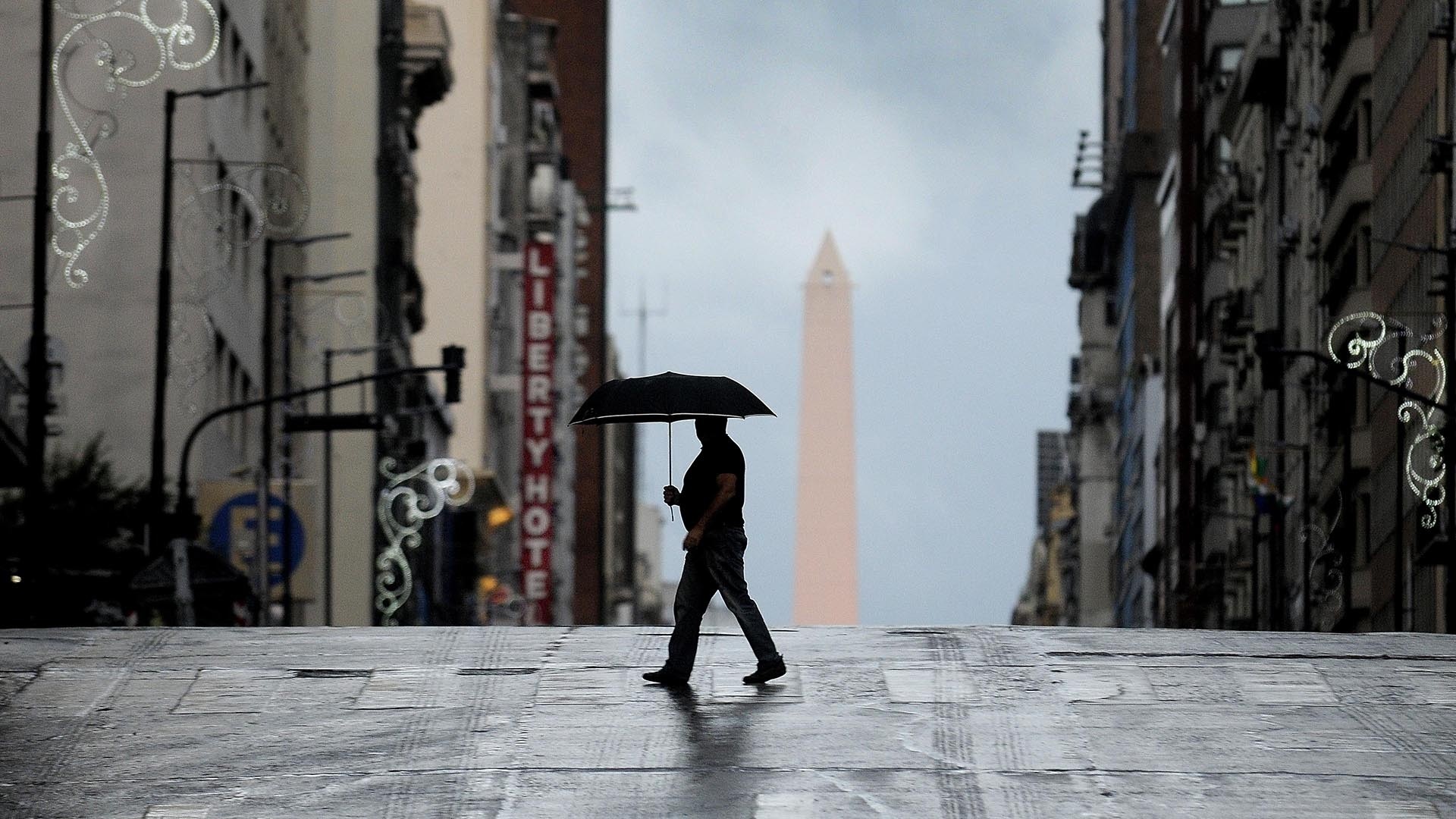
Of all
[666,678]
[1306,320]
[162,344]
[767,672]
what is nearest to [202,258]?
[162,344]

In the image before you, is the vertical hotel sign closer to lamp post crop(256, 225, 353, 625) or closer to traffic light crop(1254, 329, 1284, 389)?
lamp post crop(256, 225, 353, 625)

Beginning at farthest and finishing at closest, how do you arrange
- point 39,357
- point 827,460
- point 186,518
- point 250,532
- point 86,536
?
point 827,460
point 250,532
point 86,536
point 186,518
point 39,357

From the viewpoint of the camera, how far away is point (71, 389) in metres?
55.9

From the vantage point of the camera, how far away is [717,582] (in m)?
20.5

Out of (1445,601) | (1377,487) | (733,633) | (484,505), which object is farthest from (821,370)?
(733,633)

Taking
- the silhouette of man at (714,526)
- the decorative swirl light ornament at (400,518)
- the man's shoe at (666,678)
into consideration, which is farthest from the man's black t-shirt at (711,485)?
the decorative swirl light ornament at (400,518)

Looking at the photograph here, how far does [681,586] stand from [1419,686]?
4956mm

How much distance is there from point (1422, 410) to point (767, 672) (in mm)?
32788

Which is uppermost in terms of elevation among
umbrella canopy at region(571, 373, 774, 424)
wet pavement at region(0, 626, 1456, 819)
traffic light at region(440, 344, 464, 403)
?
traffic light at region(440, 344, 464, 403)

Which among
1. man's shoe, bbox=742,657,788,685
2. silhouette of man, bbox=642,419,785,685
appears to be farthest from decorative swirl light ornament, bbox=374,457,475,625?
silhouette of man, bbox=642,419,785,685

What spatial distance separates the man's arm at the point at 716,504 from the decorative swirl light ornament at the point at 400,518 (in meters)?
60.3

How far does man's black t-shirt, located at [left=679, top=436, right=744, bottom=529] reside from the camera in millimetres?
20250

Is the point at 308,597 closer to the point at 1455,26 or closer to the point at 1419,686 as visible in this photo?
the point at 1455,26

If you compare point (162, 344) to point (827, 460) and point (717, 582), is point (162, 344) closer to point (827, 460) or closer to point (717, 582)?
point (717, 582)
